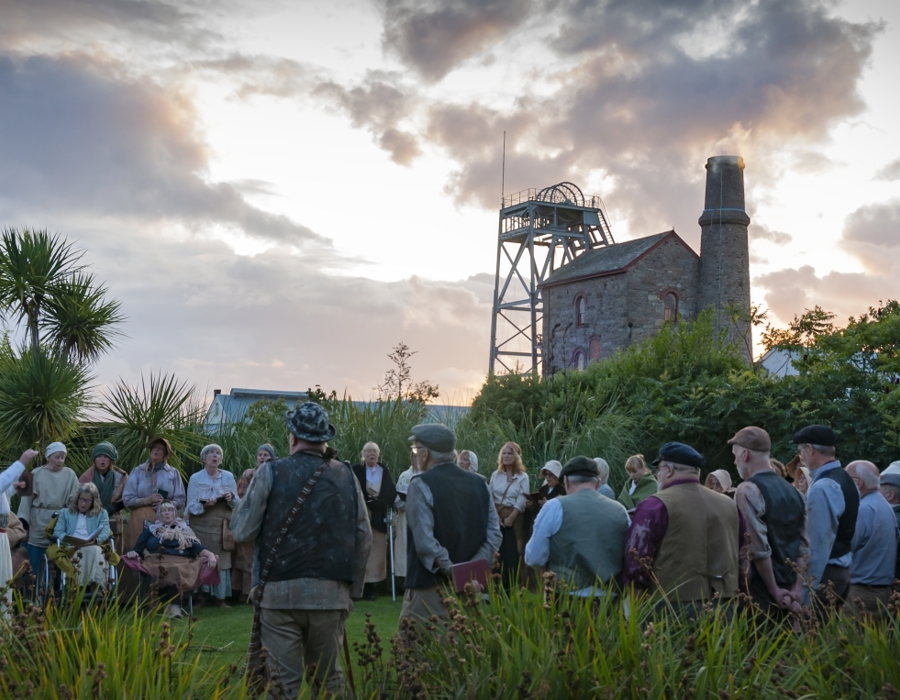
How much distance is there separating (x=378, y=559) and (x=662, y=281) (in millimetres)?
35544

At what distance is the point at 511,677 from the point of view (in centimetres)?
390

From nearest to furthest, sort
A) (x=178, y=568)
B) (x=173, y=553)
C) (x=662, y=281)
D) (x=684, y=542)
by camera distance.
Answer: (x=684, y=542), (x=178, y=568), (x=173, y=553), (x=662, y=281)

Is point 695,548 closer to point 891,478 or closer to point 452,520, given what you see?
point 452,520

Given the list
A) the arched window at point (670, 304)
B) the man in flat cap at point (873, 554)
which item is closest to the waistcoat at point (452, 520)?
the man in flat cap at point (873, 554)

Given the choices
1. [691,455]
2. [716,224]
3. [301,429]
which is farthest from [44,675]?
[716,224]

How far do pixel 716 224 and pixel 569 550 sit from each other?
43.1m

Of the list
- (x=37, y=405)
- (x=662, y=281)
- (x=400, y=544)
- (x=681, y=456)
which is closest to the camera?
(x=681, y=456)

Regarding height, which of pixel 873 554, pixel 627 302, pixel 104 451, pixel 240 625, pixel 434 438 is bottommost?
pixel 240 625

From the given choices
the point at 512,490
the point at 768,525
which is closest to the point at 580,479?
the point at 768,525

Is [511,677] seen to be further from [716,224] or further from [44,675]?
[716,224]

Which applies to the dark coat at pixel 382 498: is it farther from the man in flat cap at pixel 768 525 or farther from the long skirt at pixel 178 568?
the man in flat cap at pixel 768 525

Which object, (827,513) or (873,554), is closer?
(827,513)

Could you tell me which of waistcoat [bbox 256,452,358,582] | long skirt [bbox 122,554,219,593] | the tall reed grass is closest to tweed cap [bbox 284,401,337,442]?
waistcoat [bbox 256,452,358,582]

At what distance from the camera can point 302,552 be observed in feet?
16.9
